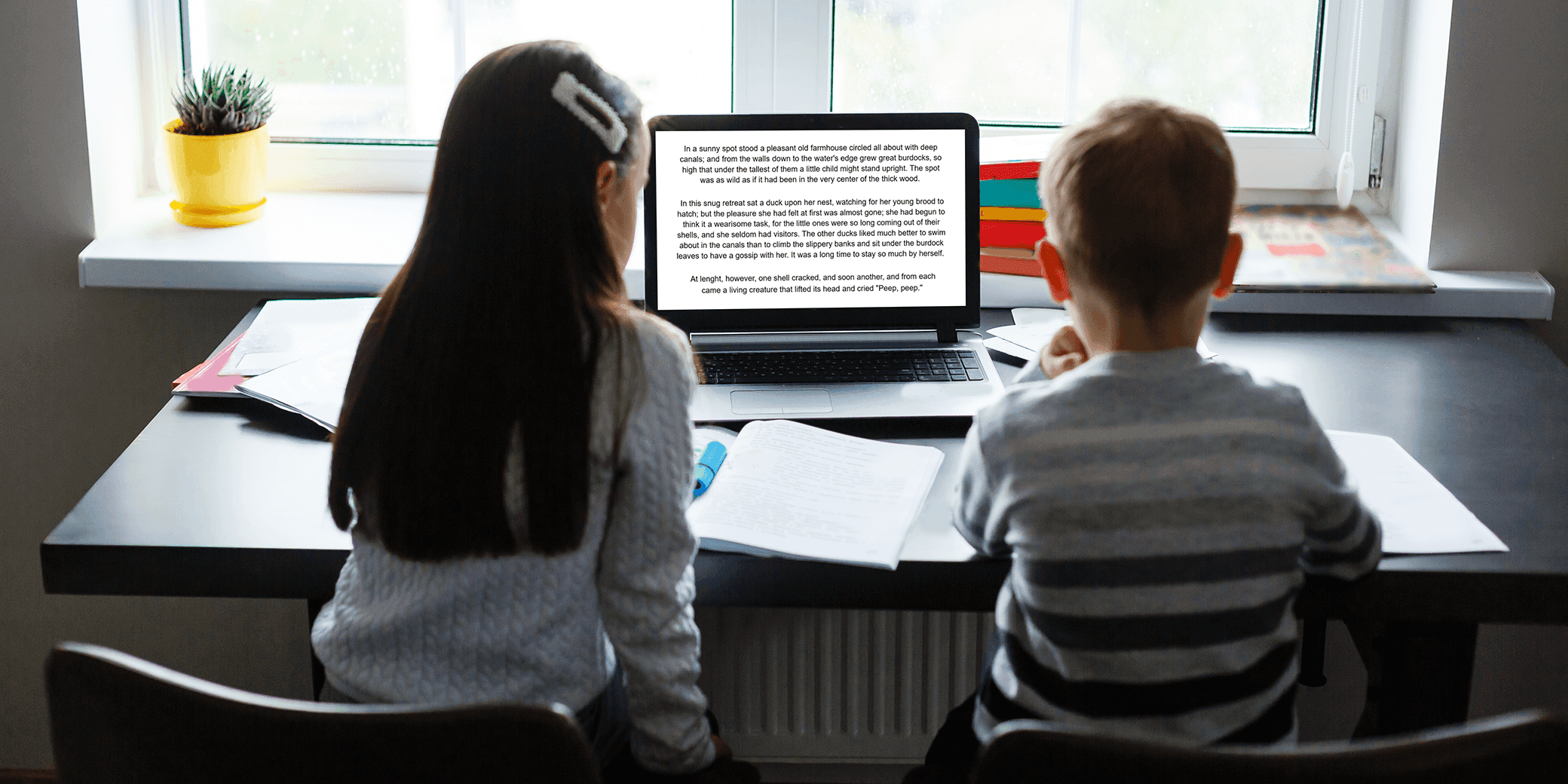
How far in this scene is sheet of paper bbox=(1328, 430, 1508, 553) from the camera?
3.40ft

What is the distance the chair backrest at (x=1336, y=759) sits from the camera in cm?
68

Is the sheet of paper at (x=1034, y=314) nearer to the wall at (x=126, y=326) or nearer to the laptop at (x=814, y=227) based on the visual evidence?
the laptop at (x=814, y=227)

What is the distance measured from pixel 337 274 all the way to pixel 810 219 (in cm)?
61

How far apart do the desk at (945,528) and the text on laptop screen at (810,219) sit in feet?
0.79

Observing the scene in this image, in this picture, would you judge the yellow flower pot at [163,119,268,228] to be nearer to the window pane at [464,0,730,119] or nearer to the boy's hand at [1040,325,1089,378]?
the window pane at [464,0,730,119]

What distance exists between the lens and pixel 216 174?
1.74m

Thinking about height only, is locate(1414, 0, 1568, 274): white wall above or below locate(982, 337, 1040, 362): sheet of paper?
above

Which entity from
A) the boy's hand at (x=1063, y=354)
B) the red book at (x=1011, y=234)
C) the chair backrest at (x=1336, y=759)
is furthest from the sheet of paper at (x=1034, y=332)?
the chair backrest at (x=1336, y=759)

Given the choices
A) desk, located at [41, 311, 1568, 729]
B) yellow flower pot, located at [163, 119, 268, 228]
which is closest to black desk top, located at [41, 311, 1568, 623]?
desk, located at [41, 311, 1568, 729]

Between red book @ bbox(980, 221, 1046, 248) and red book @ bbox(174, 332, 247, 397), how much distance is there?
2.89ft

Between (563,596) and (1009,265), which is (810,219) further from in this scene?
(563,596)

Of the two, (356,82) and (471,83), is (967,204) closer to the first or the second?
(471,83)

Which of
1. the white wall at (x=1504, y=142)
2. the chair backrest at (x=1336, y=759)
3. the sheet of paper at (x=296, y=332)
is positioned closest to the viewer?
the chair backrest at (x=1336, y=759)

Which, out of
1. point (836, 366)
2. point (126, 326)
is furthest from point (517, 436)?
point (126, 326)
